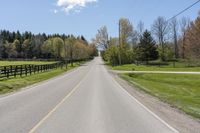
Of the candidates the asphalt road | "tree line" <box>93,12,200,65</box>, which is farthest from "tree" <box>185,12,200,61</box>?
the asphalt road

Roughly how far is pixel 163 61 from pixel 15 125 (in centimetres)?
11943

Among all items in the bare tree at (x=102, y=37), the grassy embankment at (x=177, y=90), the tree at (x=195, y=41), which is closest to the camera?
the grassy embankment at (x=177, y=90)

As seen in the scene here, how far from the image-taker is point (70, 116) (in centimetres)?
1474

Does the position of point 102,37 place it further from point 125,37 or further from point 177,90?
point 177,90

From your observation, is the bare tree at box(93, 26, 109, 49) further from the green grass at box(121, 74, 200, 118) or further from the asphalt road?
the asphalt road

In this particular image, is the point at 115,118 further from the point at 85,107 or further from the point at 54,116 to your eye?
the point at 85,107

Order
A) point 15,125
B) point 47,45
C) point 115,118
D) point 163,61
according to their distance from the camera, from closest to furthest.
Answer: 1. point 15,125
2. point 115,118
3. point 163,61
4. point 47,45

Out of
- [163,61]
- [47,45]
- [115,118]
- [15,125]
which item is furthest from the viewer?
[47,45]

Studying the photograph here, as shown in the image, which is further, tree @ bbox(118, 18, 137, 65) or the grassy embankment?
tree @ bbox(118, 18, 137, 65)

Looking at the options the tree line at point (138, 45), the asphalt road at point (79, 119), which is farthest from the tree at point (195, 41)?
the asphalt road at point (79, 119)

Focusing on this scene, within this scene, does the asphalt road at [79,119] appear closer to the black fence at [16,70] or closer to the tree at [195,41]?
the black fence at [16,70]

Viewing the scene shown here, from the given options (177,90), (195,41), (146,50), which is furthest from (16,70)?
(146,50)

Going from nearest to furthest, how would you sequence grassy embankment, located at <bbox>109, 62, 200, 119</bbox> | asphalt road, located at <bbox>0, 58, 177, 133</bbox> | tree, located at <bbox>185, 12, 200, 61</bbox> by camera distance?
asphalt road, located at <bbox>0, 58, 177, 133</bbox>
grassy embankment, located at <bbox>109, 62, 200, 119</bbox>
tree, located at <bbox>185, 12, 200, 61</bbox>

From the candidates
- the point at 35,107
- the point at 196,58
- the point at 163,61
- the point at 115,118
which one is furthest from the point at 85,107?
the point at 163,61
